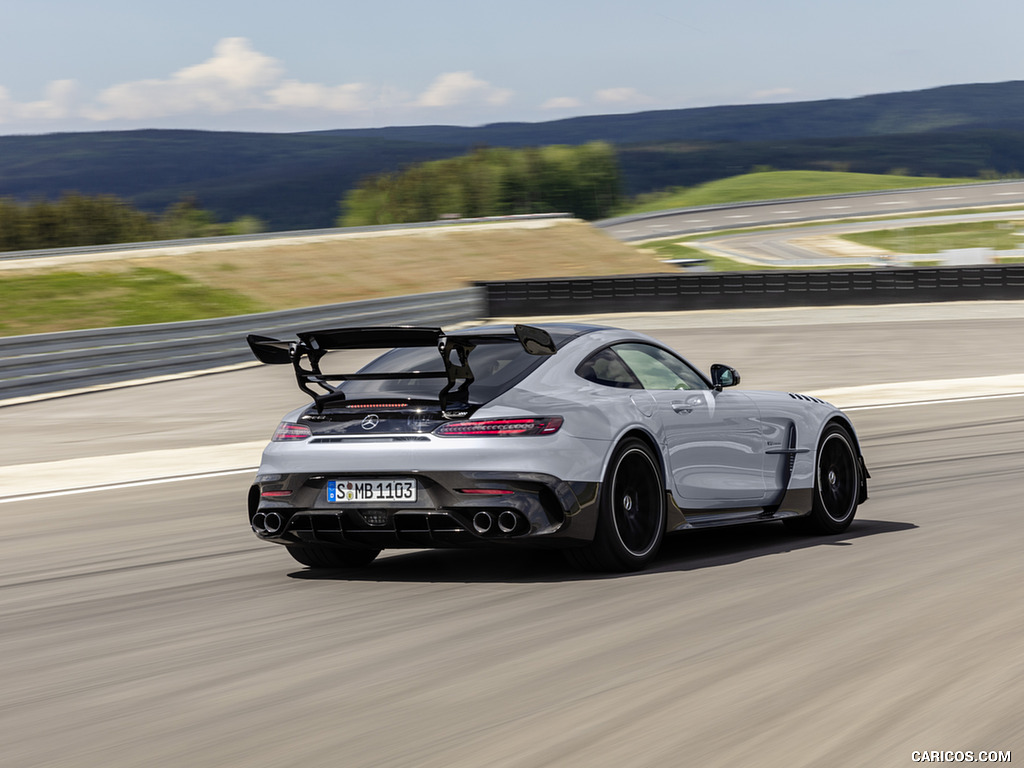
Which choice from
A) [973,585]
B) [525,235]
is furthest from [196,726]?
[525,235]

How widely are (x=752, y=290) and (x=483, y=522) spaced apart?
29.3m

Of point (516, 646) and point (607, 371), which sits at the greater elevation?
point (607, 371)

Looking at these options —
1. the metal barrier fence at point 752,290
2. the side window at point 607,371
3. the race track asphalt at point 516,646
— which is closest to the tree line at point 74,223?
the metal barrier fence at point 752,290

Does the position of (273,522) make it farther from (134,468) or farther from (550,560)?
(134,468)

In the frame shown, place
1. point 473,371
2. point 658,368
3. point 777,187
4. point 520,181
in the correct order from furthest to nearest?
point 520,181 < point 777,187 < point 658,368 < point 473,371

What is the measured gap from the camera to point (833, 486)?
8.34m

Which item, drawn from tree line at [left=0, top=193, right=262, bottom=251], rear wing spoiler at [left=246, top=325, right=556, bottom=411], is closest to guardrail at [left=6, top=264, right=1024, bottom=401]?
rear wing spoiler at [left=246, top=325, right=556, bottom=411]

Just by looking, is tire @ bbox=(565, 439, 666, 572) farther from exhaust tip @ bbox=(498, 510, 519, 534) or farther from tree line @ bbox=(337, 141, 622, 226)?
tree line @ bbox=(337, 141, 622, 226)

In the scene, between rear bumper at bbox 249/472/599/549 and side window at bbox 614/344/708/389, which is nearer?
rear bumper at bbox 249/472/599/549

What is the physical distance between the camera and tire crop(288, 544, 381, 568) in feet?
23.9

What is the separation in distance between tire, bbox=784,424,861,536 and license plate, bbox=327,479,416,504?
273 centimetres

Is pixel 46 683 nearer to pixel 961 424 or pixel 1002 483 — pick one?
pixel 1002 483

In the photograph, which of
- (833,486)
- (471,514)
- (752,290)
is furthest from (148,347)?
(471,514)

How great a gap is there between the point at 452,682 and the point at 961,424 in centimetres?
1078
